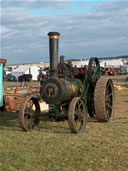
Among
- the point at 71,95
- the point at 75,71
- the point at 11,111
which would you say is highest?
the point at 75,71

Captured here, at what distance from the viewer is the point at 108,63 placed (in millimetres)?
61562

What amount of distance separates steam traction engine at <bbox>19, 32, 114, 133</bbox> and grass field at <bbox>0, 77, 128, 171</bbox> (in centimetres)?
32

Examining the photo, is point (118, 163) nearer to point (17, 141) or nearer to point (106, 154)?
point (106, 154)

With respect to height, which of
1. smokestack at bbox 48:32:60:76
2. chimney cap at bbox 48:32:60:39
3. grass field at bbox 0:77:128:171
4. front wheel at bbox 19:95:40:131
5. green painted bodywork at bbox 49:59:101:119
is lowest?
grass field at bbox 0:77:128:171

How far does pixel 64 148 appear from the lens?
5.57 m

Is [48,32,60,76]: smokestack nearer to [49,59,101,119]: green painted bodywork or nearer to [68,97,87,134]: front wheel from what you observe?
[49,59,101,119]: green painted bodywork

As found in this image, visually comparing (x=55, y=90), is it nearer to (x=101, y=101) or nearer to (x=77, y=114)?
(x=77, y=114)

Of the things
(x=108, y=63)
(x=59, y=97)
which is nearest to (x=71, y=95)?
(x=59, y=97)

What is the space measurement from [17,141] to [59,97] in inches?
58.0

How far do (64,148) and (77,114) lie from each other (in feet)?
4.91

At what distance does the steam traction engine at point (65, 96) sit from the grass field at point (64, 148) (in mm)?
320

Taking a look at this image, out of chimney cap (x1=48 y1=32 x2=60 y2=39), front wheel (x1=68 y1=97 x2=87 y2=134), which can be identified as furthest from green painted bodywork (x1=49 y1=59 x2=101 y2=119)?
chimney cap (x1=48 y1=32 x2=60 y2=39)

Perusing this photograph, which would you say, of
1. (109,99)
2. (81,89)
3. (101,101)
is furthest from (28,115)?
(109,99)

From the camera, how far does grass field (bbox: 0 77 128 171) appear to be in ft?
15.1
